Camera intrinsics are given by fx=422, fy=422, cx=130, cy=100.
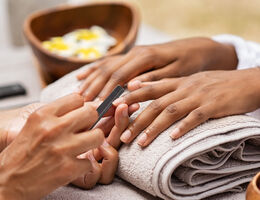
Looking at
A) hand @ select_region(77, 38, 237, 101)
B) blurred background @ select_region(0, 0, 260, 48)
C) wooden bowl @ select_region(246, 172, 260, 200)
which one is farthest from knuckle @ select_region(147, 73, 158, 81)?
blurred background @ select_region(0, 0, 260, 48)

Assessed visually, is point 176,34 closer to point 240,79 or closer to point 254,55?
point 254,55

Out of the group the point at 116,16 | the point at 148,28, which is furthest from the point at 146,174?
the point at 148,28

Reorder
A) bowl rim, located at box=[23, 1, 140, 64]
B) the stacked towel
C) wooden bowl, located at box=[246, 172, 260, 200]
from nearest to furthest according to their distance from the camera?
wooden bowl, located at box=[246, 172, 260, 200], the stacked towel, bowl rim, located at box=[23, 1, 140, 64]

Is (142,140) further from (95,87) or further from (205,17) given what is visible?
(205,17)

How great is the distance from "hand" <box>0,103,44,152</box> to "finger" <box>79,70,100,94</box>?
12cm

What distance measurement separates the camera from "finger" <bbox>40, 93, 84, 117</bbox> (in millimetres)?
619

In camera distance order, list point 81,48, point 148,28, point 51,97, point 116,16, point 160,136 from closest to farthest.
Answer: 1. point 160,136
2. point 51,97
3. point 81,48
4. point 116,16
5. point 148,28

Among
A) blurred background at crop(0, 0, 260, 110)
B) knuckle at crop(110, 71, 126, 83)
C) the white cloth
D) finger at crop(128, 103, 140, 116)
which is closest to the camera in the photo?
finger at crop(128, 103, 140, 116)

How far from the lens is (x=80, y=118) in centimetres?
61

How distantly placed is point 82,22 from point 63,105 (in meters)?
0.99

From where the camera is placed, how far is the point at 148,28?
180 cm

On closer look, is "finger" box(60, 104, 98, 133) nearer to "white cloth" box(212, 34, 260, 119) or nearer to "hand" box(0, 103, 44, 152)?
"hand" box(0, 103, 44, 152)

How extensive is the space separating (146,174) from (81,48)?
32.5 inches

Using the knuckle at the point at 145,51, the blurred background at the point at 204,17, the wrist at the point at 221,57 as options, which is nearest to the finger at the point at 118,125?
the knuckle at the point at 145,51
